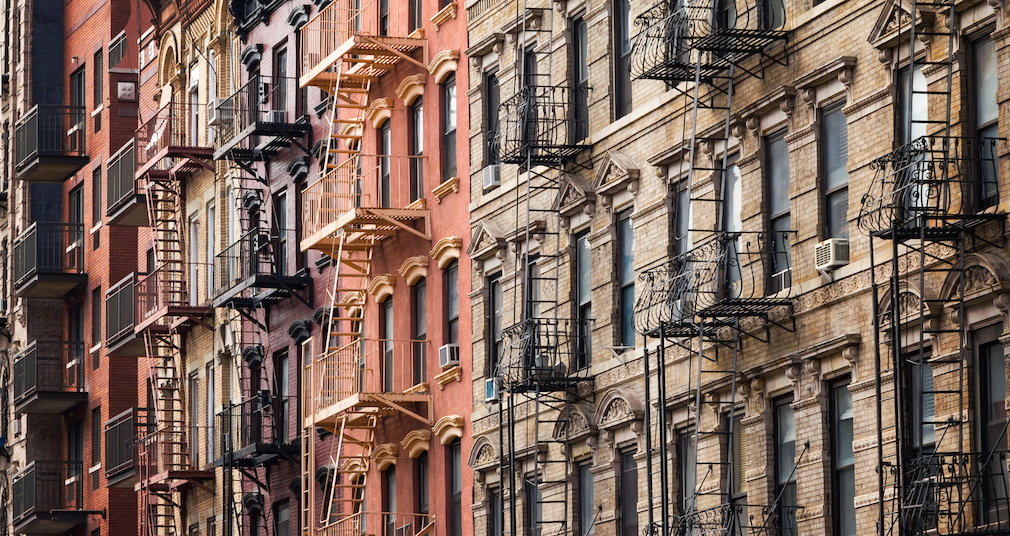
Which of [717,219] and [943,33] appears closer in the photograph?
[943,33]

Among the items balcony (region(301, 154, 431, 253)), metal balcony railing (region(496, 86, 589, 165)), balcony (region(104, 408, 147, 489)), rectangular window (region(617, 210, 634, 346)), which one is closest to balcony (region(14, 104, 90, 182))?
balcony (region(104, 408, 147, 489))

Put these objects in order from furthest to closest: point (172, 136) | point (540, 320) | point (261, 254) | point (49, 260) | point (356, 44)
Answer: point (49, 260)
point (172, 136)
point (261, 254)
point (356, 44)
point (540, 320)

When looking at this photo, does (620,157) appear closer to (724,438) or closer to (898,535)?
(724,438)

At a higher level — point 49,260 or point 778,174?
point 49,260

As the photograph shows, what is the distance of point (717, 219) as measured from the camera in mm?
27672

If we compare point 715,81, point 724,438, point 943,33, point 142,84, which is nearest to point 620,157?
point 715,81

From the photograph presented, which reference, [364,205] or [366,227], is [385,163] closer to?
[364,205]

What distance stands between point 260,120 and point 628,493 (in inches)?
736

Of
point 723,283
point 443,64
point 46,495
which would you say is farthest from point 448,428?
point 46,495

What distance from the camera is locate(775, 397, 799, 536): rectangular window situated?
25953 mm

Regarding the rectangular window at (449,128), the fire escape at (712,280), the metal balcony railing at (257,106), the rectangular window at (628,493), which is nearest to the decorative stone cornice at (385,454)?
the rectangular window at (449,128)

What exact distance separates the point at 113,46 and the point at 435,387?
2523cm

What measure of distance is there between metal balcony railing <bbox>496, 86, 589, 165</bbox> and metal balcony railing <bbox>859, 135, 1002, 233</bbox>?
30.2 ft

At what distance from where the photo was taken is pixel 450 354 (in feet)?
119
